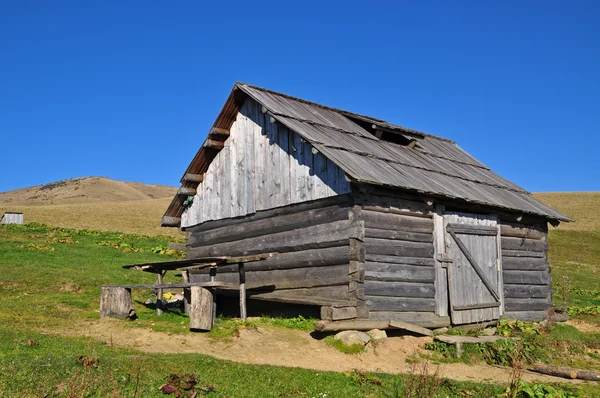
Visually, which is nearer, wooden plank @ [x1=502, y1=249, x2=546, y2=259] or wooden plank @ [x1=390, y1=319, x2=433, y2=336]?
wooden plank @ [x1=390, y1=319, x2=433, y2=336]

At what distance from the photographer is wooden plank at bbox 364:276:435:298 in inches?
551

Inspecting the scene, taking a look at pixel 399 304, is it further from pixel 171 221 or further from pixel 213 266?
pixel 171 221

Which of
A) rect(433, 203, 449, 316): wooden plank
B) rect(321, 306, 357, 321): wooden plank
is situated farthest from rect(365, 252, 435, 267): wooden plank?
rect(321, 306, 357, 321): wooden plank

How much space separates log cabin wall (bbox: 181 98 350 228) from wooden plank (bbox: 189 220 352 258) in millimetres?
819

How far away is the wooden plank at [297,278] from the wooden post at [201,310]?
1.12 m

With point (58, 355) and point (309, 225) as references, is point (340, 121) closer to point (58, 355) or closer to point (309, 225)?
point (309, 225)

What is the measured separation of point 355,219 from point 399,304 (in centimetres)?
251

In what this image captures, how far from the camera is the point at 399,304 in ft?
47.6

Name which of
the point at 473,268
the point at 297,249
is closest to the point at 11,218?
the point at 297,249

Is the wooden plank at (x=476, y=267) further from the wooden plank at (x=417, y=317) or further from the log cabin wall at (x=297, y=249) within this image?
the log cabin wall at (x=297, y=249)

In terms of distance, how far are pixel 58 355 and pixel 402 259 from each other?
831 centimetres

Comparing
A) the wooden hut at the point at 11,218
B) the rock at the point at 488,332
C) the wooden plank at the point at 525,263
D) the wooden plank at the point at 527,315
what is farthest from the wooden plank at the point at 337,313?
the wooden hut at the point at 11,218

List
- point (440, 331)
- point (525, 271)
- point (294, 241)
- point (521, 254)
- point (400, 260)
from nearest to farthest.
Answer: point (400, 260) → point (440, 331) → point (294, 241) → point (521, 254) → point (525, 271)

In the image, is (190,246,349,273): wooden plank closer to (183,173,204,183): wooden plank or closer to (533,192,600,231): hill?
(183,173,204,183): wooden plank
